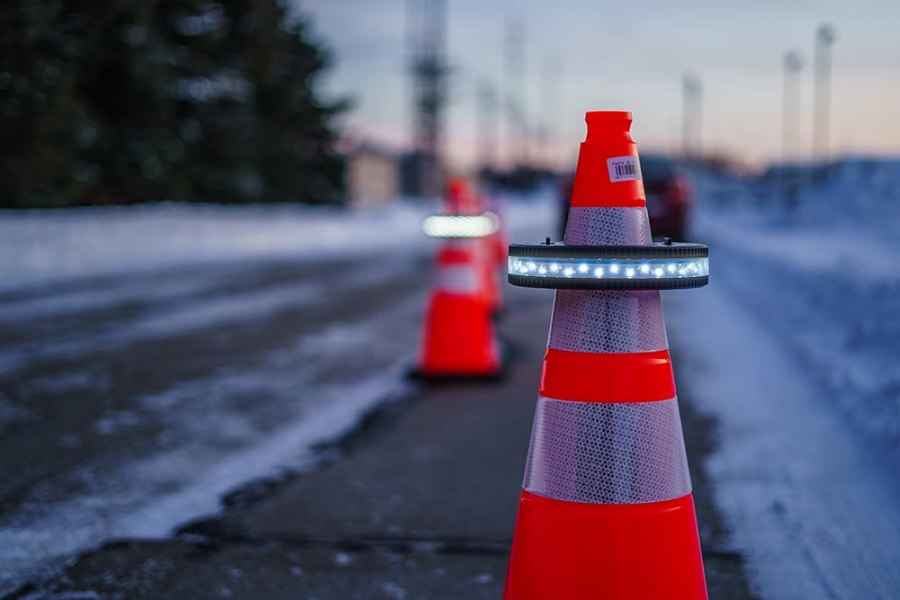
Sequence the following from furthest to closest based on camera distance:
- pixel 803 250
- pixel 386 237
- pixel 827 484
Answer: pixel 386 237 < pixel 803 250 < pixel 827 484

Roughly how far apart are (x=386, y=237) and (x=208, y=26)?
8939mm

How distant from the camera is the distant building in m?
80.8

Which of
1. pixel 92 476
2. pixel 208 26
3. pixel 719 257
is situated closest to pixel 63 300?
pixel 92 476

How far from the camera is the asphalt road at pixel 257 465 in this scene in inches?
139

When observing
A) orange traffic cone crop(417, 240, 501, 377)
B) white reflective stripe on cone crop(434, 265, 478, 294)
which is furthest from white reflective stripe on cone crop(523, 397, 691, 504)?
white reflective stripe on cone crop(434, 265, 478, 294)

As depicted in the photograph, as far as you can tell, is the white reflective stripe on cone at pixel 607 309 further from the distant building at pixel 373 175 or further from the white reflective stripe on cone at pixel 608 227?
the distant building at pixel 373 175

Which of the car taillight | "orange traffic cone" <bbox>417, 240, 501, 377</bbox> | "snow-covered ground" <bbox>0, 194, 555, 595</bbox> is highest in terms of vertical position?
the car taillight

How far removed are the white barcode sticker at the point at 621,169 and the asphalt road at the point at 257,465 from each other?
1419 millimetres

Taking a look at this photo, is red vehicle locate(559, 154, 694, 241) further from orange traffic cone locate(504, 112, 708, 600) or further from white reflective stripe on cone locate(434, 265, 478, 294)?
orange traffic cone locate(504, 112, 708, 600)

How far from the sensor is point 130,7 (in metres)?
25.0

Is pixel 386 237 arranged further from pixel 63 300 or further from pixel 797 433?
pixel 797 433

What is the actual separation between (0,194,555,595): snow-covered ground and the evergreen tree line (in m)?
3.15

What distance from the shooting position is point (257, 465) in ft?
16.3

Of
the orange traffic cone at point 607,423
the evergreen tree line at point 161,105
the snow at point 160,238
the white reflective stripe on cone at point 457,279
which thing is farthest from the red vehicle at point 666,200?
the orange traffic cone at point 607,423
